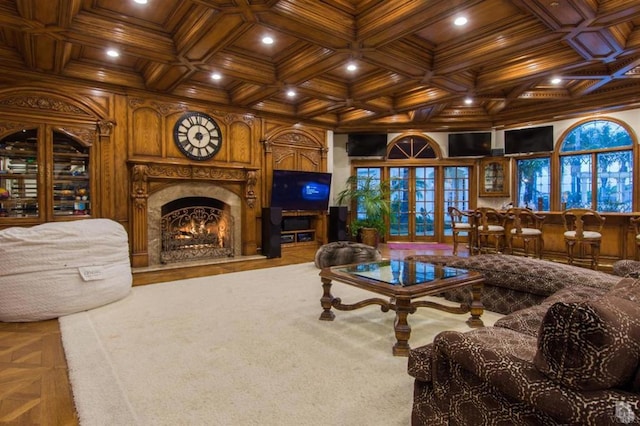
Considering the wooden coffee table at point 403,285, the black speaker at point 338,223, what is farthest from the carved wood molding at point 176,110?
the wooden coffee table at point 403,285

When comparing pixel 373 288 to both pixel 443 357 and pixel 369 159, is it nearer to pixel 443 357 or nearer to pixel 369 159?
pixel 443 357

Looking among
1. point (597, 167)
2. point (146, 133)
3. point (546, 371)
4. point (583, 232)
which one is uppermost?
point (146, 133)

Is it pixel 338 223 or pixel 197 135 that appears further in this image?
pixel 338 223

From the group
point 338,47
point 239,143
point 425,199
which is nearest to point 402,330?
point 338,47

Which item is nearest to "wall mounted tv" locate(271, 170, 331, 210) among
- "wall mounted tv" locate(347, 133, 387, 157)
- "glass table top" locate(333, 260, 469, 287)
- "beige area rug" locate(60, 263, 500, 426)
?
"wall mounted tv" locate(347, 133, 387, 157)

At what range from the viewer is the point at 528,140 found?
750 centimetres

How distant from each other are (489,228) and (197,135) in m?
5.02

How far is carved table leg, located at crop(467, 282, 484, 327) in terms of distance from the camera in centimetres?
293

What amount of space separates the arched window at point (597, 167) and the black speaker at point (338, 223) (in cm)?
398

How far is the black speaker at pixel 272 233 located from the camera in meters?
6.51

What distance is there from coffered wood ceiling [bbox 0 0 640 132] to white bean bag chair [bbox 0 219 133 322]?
6.75ft

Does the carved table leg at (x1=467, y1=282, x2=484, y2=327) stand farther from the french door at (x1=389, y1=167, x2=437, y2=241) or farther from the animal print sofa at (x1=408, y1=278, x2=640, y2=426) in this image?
the french door at (x1=389, y1=167, x2=437, y2=241)

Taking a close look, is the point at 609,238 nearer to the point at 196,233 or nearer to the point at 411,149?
the point at 411,149

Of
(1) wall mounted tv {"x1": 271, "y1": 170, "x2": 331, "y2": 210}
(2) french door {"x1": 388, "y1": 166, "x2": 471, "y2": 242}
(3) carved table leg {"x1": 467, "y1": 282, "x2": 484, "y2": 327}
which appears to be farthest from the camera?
(2) french door {"x1": 388, "y1": 166, "x2": 471, "y2": 242}
